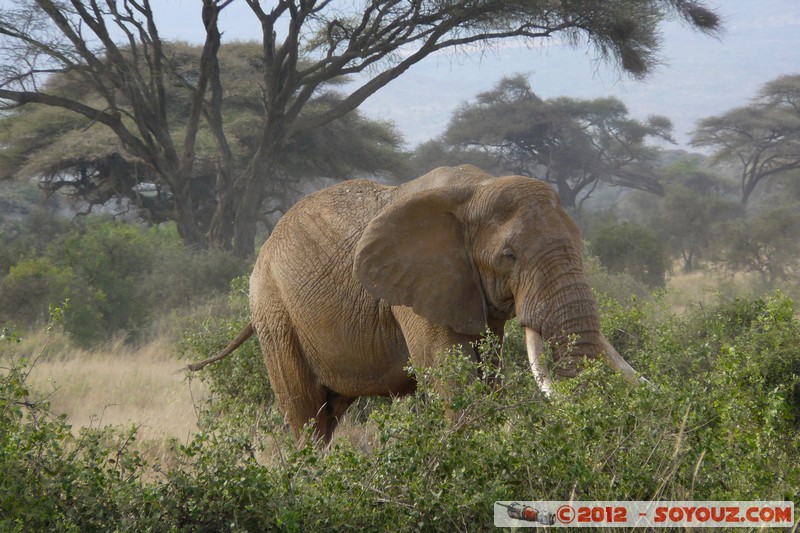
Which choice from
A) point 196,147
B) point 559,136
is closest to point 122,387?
point 196,147

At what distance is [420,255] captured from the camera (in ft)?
16.2

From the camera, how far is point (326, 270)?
5523 mm

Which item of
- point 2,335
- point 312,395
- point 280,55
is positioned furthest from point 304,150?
point 2,335

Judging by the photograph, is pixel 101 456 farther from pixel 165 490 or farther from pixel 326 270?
pixel 326 270

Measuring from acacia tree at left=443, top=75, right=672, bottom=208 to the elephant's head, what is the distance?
83.1 ft

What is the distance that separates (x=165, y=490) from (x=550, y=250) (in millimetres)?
2007

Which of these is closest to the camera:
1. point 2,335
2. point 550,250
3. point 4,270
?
point 2,335

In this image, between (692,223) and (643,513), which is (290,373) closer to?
(643,513)

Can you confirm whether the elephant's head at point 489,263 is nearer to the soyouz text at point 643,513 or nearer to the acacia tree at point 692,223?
the soyouz text at point 643,513

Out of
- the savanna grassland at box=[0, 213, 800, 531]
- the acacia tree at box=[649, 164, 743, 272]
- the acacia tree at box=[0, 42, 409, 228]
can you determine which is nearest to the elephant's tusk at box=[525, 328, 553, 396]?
the savanna grassland at box=[0, 213, 800, 531]

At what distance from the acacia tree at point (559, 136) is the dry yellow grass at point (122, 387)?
20.8 metres

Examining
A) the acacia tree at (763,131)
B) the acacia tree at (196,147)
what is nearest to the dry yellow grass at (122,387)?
the acacia tree at (196,147)

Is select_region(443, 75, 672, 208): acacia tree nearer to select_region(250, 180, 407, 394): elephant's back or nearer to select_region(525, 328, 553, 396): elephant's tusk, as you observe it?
select_region(250, 180, 407, 394): elephant's back

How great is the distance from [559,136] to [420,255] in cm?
2742
